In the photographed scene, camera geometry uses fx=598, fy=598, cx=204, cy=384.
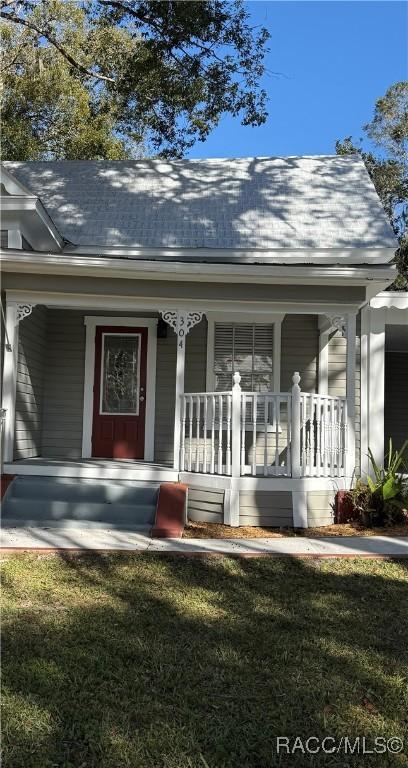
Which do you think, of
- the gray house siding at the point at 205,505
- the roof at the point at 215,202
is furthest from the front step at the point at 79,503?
the roof at the point at 215,202

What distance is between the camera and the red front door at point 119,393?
883cm

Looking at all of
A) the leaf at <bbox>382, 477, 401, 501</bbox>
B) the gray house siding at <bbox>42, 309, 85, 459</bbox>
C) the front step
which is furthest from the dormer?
the leaf at <bbox>382, 477, 401, 501</bbox>

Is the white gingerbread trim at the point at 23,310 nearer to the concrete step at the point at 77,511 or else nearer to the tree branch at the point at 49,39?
the concrete step at the point at 77,511

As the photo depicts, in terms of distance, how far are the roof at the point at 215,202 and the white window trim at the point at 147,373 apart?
45.5 inches

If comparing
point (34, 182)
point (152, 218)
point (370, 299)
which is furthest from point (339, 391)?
point (34, 182)

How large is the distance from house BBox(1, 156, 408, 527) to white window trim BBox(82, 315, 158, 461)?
23mm

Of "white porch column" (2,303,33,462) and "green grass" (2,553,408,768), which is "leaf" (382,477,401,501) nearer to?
"green grass" (2,553,408,768)

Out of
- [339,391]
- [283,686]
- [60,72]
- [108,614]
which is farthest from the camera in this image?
[60,72]

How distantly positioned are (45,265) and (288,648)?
5.18 m

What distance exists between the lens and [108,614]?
4.00 m

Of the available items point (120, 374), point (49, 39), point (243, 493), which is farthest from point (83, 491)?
point (49, 39)

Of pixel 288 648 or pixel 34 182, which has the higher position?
pixel 34 182

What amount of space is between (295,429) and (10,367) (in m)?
3.53

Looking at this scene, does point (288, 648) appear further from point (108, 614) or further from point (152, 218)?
point (152, 218)
